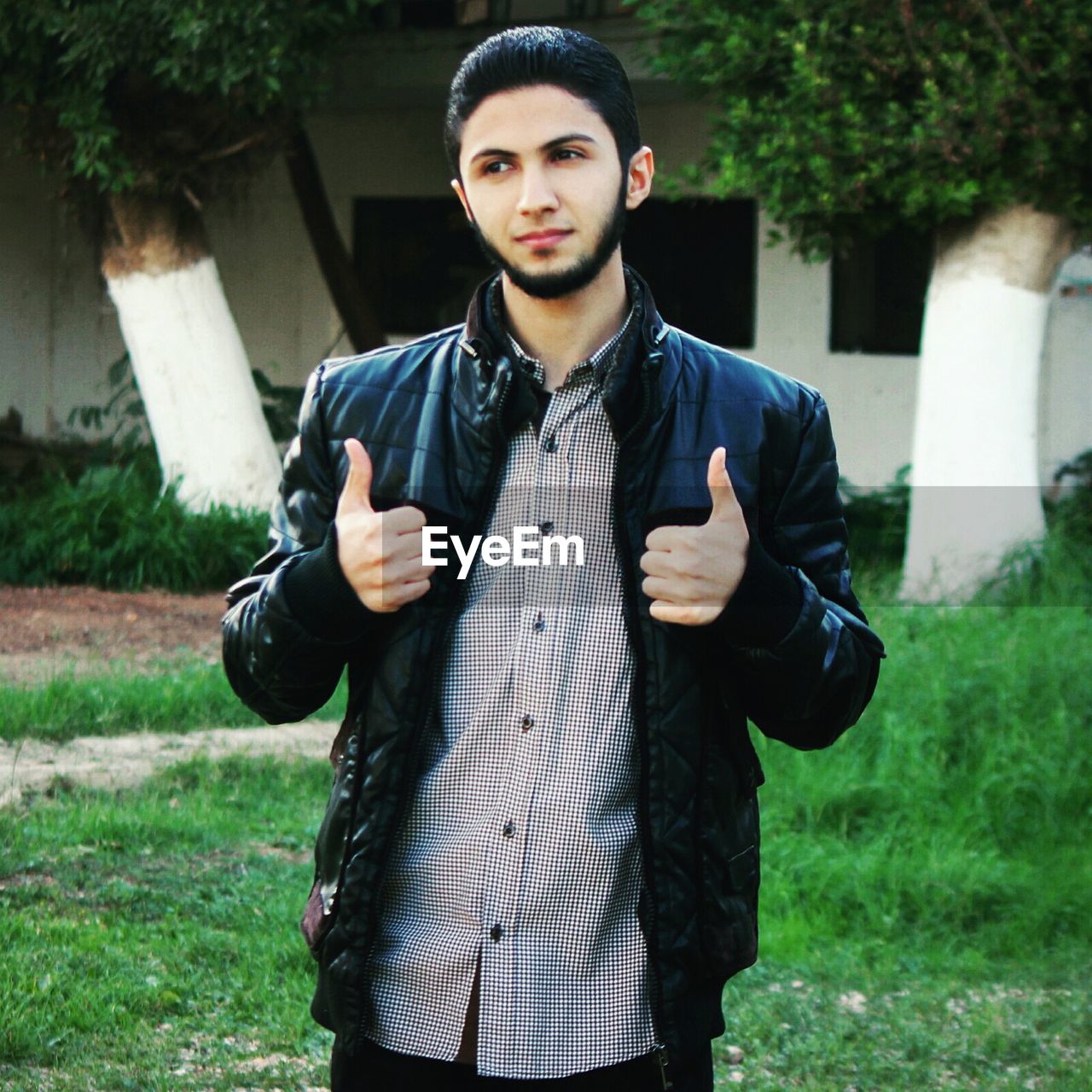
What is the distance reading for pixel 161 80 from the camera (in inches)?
357

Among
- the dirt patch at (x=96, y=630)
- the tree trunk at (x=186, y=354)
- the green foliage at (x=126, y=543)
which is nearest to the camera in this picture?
the dirt patch at (x=96, y=630)

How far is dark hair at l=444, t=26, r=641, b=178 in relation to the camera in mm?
2314

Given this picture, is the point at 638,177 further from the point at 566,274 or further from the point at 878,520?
the point at 878,520

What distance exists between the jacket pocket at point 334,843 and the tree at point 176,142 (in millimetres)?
6775

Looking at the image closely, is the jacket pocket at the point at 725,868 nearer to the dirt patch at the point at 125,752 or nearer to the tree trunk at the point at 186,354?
the dirt patch at the point at 125,752

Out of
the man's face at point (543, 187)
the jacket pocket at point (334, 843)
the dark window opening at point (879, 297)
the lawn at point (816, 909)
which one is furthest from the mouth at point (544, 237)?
the dark window opening at point (879, 297)

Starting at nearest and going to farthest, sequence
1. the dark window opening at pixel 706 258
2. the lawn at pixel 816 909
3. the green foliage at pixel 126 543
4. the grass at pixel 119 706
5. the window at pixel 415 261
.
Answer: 1. the lawn at pixel 816 909
2. the grass at pixel 119 706
3. the green foliage at pixel 126 543
4. the dark window opening at pixel 706 258
5. the window at pixel 415 261

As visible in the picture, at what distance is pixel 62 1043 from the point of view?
4047 mm

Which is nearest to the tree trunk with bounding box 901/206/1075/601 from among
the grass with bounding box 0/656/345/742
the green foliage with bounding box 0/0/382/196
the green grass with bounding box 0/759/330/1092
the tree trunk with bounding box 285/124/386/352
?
the grass with bounding box 0/656/345/742

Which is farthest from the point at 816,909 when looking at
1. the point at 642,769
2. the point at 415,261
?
the point at 415,261

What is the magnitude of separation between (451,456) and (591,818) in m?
0.54

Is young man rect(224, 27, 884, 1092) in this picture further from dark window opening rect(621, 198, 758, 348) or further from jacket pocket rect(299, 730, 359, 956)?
dark window opening rect(621, 198, 758, 348)

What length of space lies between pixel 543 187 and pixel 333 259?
1076cm

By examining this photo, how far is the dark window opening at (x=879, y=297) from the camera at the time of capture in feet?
38.2
